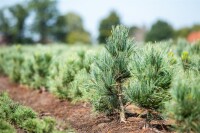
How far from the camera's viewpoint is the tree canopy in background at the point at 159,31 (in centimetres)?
6812

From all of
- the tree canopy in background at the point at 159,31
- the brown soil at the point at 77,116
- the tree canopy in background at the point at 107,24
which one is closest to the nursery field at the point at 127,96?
the brown soil at the point at 77,116

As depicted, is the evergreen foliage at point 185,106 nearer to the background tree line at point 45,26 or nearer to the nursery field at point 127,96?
the nursery field at point 127,96

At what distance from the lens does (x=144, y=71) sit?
7184 mm

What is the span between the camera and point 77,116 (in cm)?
934

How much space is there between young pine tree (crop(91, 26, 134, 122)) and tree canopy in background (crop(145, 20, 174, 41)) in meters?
60.4

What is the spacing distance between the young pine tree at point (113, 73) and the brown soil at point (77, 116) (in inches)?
13.2

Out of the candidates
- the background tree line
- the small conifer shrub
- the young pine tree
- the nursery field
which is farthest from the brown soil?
the background tree line

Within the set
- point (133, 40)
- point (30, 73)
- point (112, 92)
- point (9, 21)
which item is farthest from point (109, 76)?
point (9, 21)

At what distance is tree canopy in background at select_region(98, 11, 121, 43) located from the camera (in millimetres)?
64875

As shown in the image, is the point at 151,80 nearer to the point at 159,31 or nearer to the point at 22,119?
the point at 22,119

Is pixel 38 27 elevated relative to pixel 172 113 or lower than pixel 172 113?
elevated

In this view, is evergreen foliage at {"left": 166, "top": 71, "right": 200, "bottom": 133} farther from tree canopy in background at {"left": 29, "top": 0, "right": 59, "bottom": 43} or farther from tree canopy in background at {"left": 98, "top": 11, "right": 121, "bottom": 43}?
tree canopy in background at {"left": 29, "top": 0, "right": 59, "bottom": 43}

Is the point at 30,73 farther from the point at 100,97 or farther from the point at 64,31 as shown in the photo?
the point at 64,31

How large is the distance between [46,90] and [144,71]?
705 centimetres
